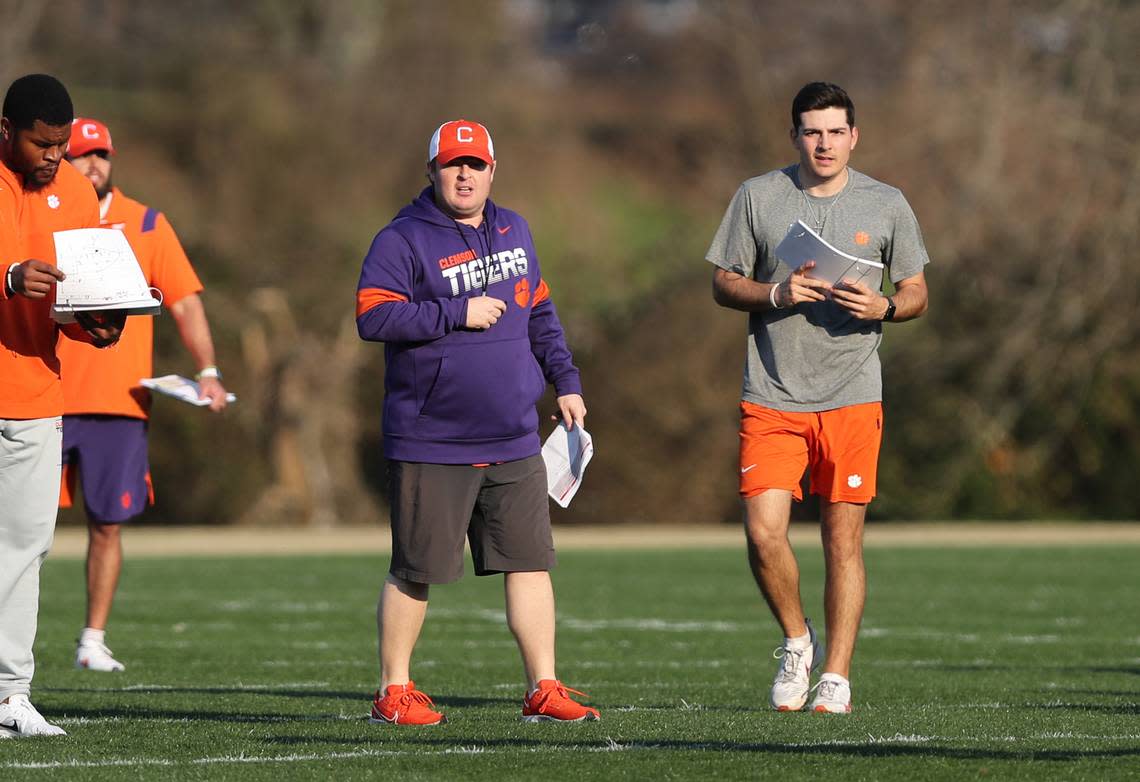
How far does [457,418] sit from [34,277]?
68.4 inches

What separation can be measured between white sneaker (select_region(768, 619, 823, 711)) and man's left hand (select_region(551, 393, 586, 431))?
1.23 metres

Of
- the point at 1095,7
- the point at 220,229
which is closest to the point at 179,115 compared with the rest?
the point at 220,229

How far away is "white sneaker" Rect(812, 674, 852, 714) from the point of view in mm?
8055

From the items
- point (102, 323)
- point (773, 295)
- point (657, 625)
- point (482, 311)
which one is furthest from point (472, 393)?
point (657, 625)

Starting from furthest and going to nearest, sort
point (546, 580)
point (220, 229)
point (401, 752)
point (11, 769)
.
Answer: point (220, 229)
point (546, 580)
point (401, 752)
point (11, 769)

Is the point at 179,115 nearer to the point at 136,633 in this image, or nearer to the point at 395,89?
the point at 395,89

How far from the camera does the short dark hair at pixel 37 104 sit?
22.9 feet

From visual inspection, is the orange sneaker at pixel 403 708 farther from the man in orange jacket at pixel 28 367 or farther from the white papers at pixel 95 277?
the white papers at pixel 95 277

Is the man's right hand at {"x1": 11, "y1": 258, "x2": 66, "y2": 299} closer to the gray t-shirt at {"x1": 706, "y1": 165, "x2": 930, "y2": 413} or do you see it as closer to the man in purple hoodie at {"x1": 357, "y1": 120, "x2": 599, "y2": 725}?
the man in purple hoodie at {"x1": 357, "y1": 120, "x2": 599, "y2": 725}

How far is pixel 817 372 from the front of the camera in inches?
329

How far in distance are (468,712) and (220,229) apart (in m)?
23.0

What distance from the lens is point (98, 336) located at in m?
7.11

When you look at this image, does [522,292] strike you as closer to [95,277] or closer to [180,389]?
[95,277]

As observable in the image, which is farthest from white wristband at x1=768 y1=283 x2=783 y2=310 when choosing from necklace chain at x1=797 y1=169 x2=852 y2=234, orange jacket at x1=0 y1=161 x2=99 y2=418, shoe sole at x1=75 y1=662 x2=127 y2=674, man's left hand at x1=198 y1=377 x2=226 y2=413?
shoe sole at x1=75 y1=662 x2=127 y2=674
